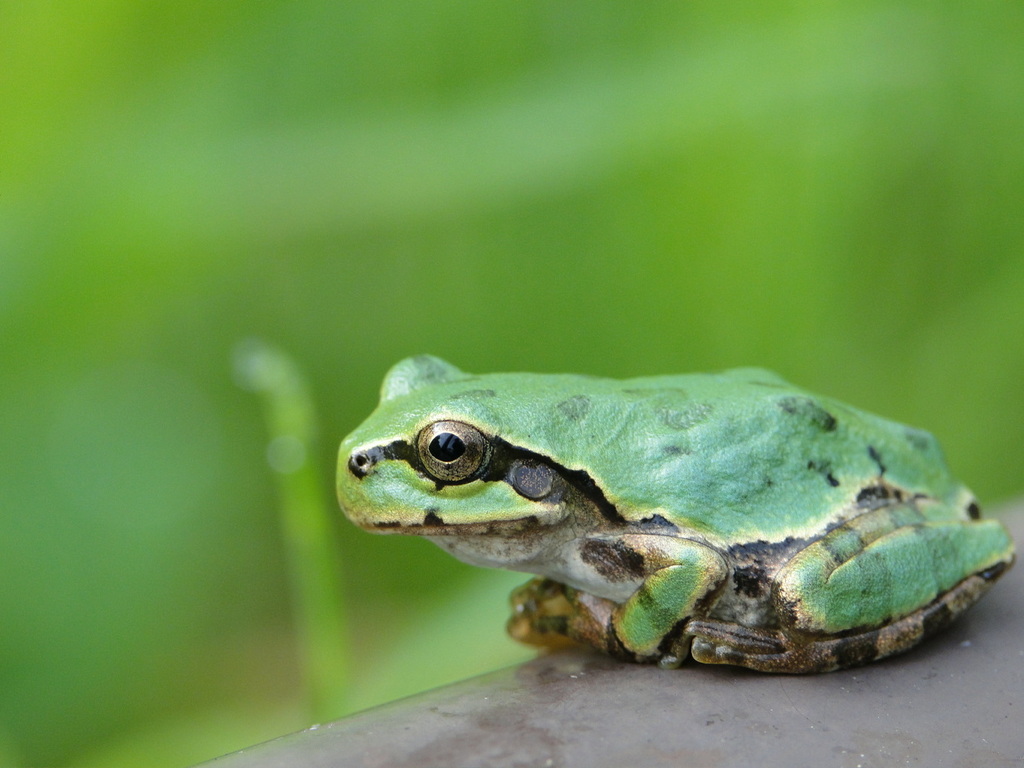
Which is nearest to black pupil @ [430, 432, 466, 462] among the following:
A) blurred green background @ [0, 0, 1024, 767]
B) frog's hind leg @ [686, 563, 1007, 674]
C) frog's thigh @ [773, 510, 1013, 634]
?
frog's hind leg @ [686, 563, 1007, 674]

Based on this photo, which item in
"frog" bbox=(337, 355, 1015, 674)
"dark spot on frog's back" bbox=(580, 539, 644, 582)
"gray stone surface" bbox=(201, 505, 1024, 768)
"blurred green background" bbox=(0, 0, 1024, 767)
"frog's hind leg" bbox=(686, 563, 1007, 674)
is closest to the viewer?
"gray stone surface" bbox=(201, 505, 1024, 768)

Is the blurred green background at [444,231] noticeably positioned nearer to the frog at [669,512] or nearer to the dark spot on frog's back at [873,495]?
the frog at [669,512]

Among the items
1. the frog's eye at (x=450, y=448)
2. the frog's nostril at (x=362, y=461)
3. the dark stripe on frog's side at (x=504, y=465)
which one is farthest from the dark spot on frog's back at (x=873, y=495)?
the frog's nostril at (x=362, y=461)

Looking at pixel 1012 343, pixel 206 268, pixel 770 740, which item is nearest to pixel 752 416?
pixel 770 740

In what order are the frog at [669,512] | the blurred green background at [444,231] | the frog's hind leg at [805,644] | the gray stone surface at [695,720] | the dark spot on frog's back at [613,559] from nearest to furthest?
the gray stone surface at [695,720]
the frog's hind leg at [805,644]
the frog at [669,512]
the dark spot on frog's back at [613,559]
the blurred green background at [444,231]

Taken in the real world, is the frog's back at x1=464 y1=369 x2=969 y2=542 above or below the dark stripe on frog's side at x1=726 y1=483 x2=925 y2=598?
above

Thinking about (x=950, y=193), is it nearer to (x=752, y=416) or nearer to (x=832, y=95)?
(x=832, y=95)

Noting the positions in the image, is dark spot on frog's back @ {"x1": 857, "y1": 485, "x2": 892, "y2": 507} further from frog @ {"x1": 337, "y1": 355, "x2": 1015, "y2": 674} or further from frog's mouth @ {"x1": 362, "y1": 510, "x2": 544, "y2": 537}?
frog's mouth @ {"x1": 362, "y1": 510, "x2": 544, "y2": 537}
